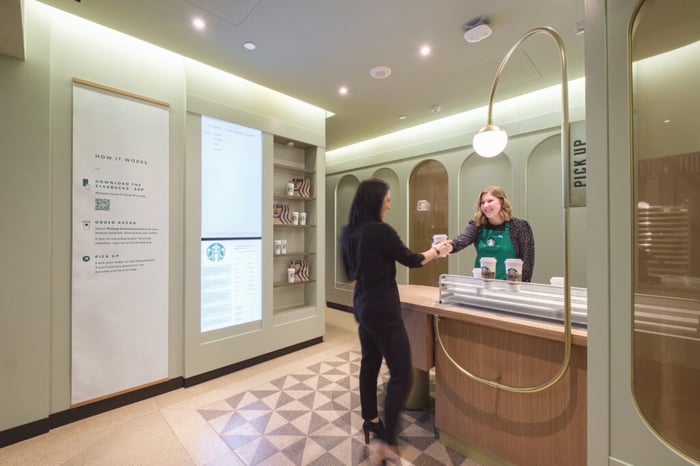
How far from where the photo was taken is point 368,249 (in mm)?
1820

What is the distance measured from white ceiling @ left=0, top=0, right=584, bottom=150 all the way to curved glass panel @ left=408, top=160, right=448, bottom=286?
1.24 metres

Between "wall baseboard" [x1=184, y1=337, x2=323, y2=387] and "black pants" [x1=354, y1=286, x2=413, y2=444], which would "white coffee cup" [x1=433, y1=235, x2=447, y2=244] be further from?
"wall baseboard" [x1=184, y1=337, x2=323, y2=387]

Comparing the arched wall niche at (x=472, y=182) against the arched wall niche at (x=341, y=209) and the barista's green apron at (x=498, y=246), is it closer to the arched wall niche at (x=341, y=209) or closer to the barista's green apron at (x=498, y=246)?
the barista's green apron at (x=498, y=246)

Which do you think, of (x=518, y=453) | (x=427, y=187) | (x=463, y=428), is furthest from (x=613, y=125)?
(x=427, y=187)

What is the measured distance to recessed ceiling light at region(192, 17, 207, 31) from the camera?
223 cm

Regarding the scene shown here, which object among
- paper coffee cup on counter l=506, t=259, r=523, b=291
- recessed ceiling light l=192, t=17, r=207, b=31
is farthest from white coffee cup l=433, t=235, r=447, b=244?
recessed ceiling light l=192, t=17, r=207, b=31

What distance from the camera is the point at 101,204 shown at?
2449 mm

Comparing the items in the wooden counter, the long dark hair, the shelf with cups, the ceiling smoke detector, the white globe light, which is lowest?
the wooden counter

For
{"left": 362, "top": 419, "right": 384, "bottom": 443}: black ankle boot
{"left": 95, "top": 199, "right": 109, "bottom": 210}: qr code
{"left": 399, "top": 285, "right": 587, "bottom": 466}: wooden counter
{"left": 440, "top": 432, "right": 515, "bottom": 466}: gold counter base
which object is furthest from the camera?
{"left": 95, "top": 199, "right": 109, "bottom": 210}: qr code

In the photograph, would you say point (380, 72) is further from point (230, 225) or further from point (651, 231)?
point (651, 231)

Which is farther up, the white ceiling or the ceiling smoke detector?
the white ceiling

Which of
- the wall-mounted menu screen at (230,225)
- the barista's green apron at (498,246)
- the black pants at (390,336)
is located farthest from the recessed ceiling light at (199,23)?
the barista's green apron at (498,246)

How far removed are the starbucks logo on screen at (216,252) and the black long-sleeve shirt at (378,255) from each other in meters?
1.88

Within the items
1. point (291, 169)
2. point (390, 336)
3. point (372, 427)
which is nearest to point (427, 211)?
point (291, 169)
